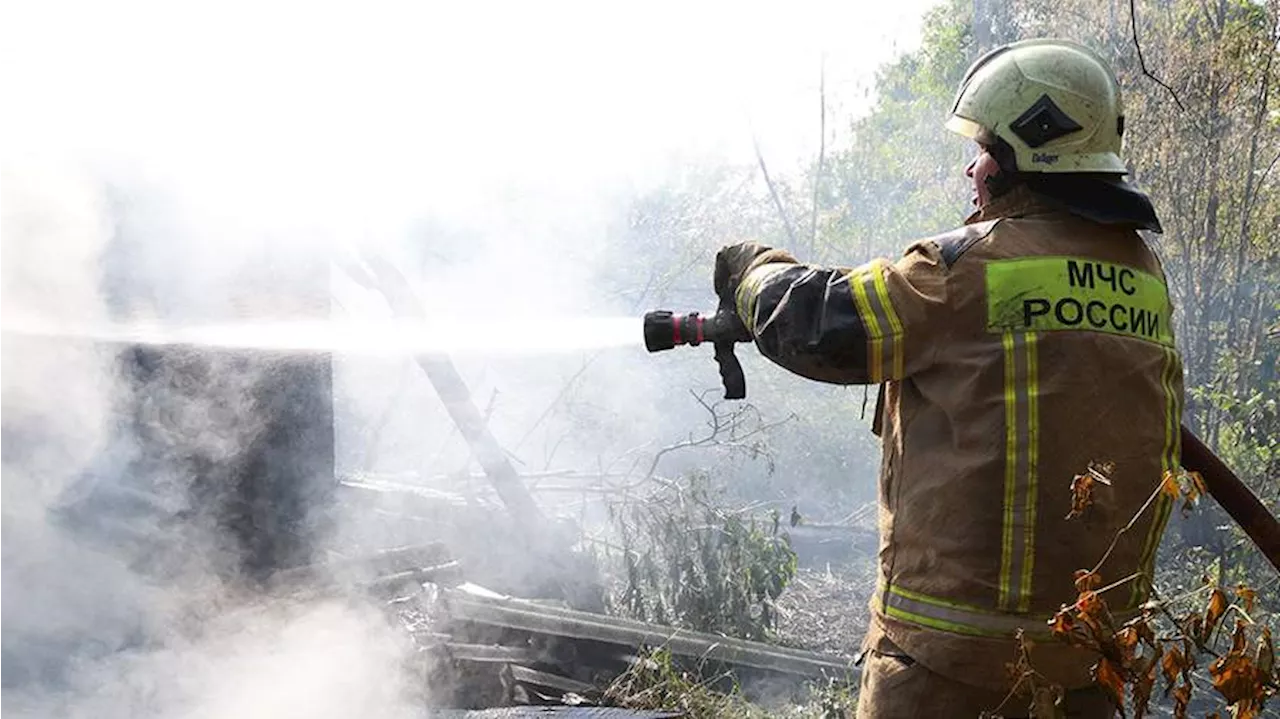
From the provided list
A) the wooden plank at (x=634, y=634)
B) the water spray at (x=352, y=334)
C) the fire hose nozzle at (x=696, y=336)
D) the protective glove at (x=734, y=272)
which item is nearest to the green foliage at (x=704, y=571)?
the wooden plank at (x=634, y=634)

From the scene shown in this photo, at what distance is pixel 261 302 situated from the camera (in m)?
5.87

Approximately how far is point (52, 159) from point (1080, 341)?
4636mm

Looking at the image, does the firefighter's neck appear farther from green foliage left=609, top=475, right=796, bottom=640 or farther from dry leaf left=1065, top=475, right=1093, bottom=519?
green foliage left=609, top=475, right=796, bottom=640

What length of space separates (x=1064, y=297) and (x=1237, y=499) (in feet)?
2.13


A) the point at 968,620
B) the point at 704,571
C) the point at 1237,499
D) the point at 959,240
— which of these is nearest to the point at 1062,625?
the point at 968,620

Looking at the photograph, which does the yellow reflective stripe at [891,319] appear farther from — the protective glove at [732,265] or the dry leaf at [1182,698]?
the dry leaf at [1182,698]

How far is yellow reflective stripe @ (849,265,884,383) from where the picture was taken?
80.8 inches

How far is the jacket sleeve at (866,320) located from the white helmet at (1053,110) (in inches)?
13.4

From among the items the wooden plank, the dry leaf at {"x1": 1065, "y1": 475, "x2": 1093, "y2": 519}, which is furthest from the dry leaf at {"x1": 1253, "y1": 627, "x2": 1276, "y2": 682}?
the wooden plank

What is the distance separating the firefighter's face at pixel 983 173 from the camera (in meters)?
2.31

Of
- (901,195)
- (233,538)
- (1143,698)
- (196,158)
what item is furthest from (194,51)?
(901,195)

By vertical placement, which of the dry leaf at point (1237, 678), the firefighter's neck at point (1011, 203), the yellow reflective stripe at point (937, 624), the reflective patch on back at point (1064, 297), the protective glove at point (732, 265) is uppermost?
the firefighter's neck at point (1011, 203)

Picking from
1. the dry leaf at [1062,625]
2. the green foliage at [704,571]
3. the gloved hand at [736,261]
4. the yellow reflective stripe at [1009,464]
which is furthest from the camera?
the green foliage at [704,571]

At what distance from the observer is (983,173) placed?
7.66 feet
